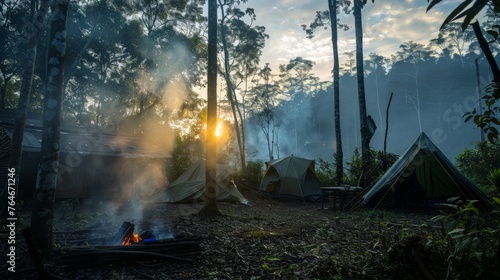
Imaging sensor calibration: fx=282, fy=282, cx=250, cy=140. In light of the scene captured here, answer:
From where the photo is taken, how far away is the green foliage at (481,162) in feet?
49.5

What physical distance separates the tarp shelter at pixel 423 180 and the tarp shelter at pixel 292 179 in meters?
5.12

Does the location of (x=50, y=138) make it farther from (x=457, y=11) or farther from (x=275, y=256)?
(x=457, y=11)

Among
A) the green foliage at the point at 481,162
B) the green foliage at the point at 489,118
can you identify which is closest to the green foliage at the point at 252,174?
the green foliage at the point at 481,162

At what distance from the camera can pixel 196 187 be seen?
12.7m

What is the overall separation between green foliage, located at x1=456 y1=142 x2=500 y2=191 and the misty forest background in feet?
19.9

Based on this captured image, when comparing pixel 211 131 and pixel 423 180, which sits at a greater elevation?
pixel 211 131

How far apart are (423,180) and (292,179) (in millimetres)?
6546

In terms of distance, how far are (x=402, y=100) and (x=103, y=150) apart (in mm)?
48253

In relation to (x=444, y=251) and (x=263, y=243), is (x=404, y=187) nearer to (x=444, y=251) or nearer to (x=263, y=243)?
(x=263, y=243)

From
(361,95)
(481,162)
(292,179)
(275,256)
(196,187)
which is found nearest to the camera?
(275,256)

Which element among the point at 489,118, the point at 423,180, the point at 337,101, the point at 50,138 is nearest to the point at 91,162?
the point at 50,138

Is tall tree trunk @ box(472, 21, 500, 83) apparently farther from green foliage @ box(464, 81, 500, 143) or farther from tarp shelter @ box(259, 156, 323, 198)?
tarp shelter @ box(259, 156, 323, 198)

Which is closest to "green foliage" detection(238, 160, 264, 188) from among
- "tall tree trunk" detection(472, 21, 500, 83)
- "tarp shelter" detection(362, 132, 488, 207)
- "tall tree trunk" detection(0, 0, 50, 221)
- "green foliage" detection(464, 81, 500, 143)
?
"tarp shelter" detection(362, 132, 488, 207)

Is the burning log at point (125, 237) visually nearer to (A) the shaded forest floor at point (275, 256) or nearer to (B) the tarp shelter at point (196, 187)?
(A) the shaded forest floor at point (275, 256)
